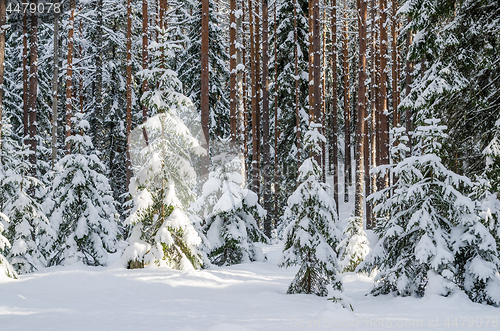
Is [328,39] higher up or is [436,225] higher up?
[328,39]

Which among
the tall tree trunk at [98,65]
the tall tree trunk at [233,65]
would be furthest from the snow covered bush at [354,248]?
the tall tree trunk at [98,65]

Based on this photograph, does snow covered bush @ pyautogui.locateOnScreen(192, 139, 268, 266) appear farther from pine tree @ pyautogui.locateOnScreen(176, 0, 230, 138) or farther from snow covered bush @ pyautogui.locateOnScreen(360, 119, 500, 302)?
pine tree @ pyautogui.locateOnScreen(176, 0, 230, 138)

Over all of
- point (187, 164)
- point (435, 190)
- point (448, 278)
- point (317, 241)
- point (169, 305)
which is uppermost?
point (187, 164)

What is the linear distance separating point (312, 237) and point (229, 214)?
183 inches

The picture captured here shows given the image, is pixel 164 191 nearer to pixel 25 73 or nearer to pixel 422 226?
pixel 422 226

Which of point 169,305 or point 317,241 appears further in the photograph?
point 317,241

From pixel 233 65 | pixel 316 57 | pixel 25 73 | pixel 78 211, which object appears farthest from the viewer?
pixel 25 73

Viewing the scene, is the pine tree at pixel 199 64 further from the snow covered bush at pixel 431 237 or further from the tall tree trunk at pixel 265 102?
the snow covered bush at pixel 431 237

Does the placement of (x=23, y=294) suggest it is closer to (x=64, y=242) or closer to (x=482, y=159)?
(x=64, y=242)

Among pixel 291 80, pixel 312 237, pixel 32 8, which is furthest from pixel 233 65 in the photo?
pixel 312 237

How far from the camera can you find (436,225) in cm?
711

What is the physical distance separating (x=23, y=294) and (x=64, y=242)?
464cm

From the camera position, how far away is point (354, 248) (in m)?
11.6

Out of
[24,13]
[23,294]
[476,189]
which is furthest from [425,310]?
[24,13]
